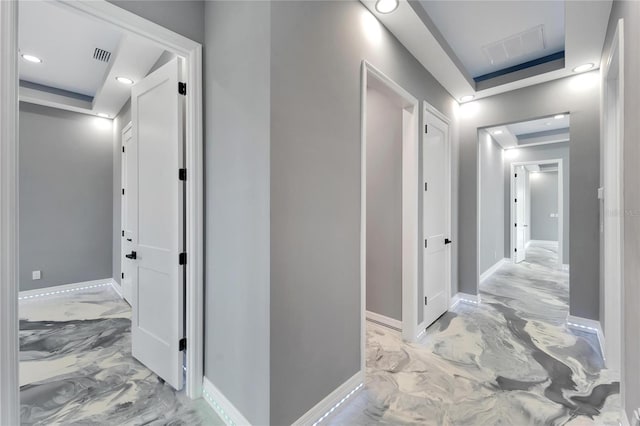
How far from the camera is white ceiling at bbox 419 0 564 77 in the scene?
2.34 metres

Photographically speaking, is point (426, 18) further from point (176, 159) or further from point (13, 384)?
point (13, 384)

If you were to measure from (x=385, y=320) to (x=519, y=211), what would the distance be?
588 centimetres

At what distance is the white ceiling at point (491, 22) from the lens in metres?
2.34

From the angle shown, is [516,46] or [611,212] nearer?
[611,212]

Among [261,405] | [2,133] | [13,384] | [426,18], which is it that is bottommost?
[261,405]

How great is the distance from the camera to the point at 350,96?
189 cm

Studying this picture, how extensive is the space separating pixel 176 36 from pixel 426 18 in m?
1.99

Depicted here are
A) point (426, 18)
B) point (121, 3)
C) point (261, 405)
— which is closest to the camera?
point (261, 405)

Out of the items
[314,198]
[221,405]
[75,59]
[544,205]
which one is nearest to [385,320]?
[221,405]

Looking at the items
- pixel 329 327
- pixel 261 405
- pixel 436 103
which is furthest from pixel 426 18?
pixel 261 405

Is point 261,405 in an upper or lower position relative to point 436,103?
lower

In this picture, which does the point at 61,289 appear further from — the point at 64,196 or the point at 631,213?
the point at 631,213

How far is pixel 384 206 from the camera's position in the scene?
3020 mm

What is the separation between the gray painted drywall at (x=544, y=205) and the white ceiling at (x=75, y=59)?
10806 mm
